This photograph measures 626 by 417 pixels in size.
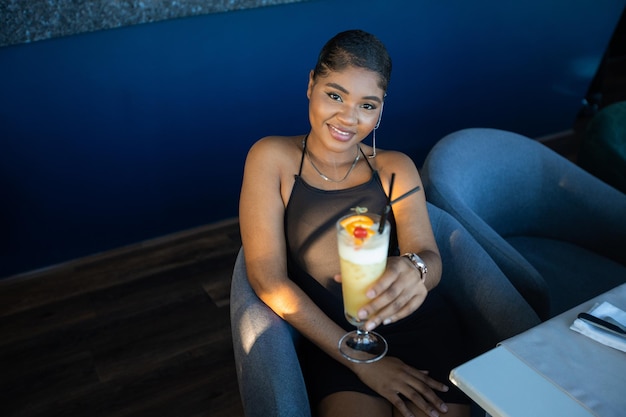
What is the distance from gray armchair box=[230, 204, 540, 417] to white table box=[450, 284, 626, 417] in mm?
388

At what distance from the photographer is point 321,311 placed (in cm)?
164

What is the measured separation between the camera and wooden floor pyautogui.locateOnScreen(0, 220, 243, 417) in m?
2.35

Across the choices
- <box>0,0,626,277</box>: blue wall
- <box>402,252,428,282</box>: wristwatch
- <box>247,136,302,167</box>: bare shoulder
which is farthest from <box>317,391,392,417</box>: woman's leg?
<box>0,0,626,277</box>: blue wall

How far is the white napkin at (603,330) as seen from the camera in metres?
1.25

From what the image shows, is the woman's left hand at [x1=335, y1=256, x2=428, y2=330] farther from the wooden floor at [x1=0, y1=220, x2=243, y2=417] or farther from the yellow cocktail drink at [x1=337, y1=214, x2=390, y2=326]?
the wooden floor at [x1=0, y1=220, x2=243, y2=417]

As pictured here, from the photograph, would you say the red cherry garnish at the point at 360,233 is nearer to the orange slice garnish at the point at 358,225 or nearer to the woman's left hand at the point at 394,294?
the orange slice garnish at the point at 358,225

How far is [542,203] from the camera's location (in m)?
2.44

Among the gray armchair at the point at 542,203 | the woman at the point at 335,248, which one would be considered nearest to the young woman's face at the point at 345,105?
the woman at the point at 335,248

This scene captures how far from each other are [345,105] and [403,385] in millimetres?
757

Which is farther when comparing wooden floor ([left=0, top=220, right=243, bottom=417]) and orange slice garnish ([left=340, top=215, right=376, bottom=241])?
wooden floor ([left=0, top=220, right=243, bottom=417])

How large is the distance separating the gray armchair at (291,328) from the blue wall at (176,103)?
1.49 m

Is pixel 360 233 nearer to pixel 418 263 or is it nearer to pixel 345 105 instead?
pixel 418 263

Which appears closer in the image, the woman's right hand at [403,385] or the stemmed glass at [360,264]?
the stemmed glass at [360,264]

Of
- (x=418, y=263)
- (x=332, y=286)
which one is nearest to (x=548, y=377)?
(x=418, y=263)
